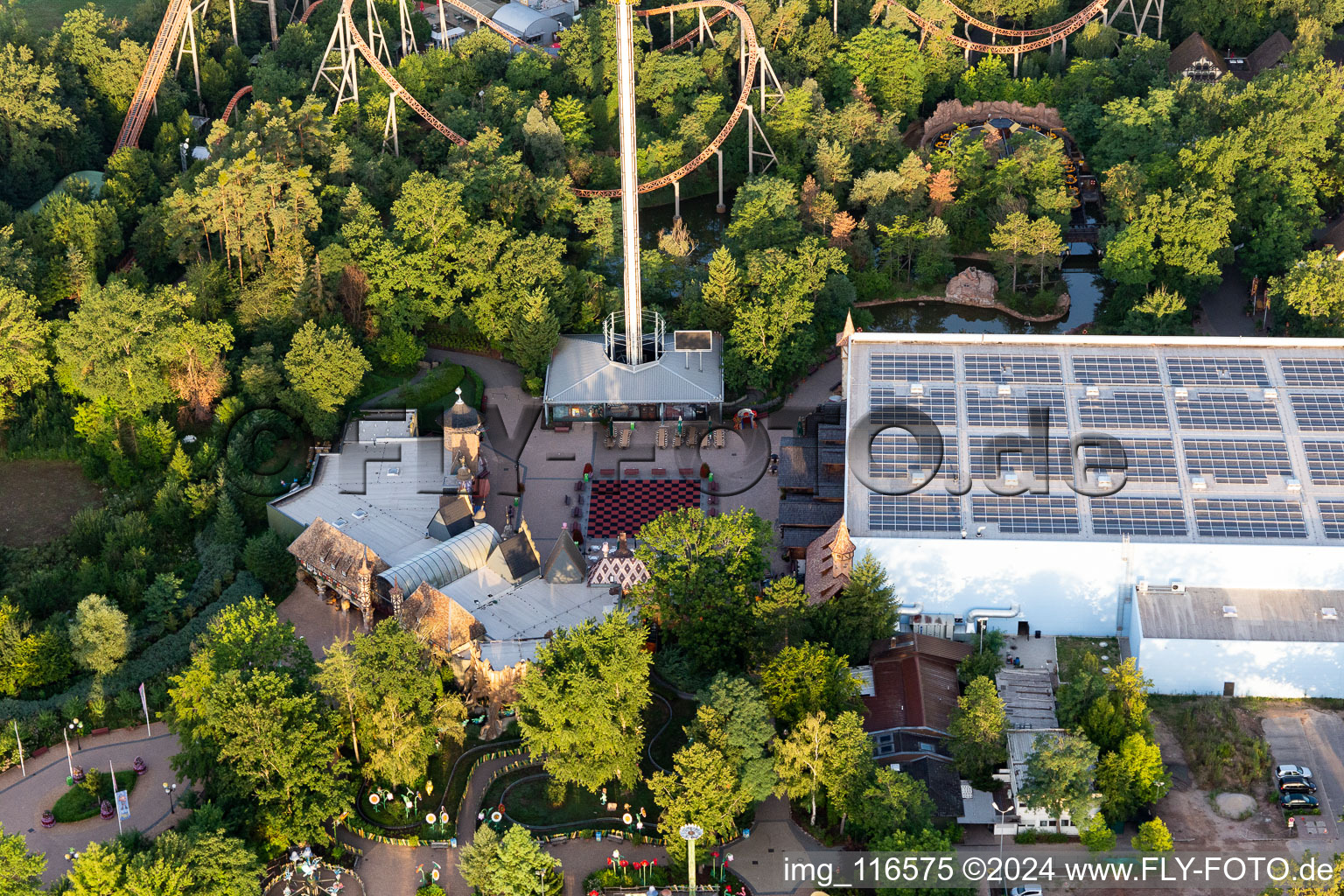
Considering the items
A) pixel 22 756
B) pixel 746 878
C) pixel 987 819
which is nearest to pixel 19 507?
pixel 22 756

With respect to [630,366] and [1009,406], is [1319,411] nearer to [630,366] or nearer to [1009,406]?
[1009,406]

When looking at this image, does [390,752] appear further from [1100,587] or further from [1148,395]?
[1148,395]

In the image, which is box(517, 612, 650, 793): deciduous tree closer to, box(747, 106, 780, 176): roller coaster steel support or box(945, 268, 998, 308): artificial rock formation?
box(945, 268, 998, 308): artificial rock formation

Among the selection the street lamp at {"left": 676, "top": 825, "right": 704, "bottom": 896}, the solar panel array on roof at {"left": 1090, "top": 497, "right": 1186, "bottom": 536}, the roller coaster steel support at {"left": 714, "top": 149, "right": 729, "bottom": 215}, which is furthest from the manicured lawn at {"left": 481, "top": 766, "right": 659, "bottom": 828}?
the roller coaster steel support at {"left": 714, "top": 149, "right": 729, "bottom": 215}

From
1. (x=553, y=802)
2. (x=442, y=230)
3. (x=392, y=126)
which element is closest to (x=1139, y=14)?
(x=392, y=126)

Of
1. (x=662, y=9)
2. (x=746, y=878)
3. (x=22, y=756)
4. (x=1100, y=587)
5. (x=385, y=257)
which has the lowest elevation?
(x=746, y=878)

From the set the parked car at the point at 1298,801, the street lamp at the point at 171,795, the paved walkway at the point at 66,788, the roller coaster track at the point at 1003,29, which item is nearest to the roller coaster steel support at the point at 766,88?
the roller coaster track at the point at 1003,29

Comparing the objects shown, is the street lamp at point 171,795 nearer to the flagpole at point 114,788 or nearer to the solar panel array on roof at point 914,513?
the flagpole at point 114,788
